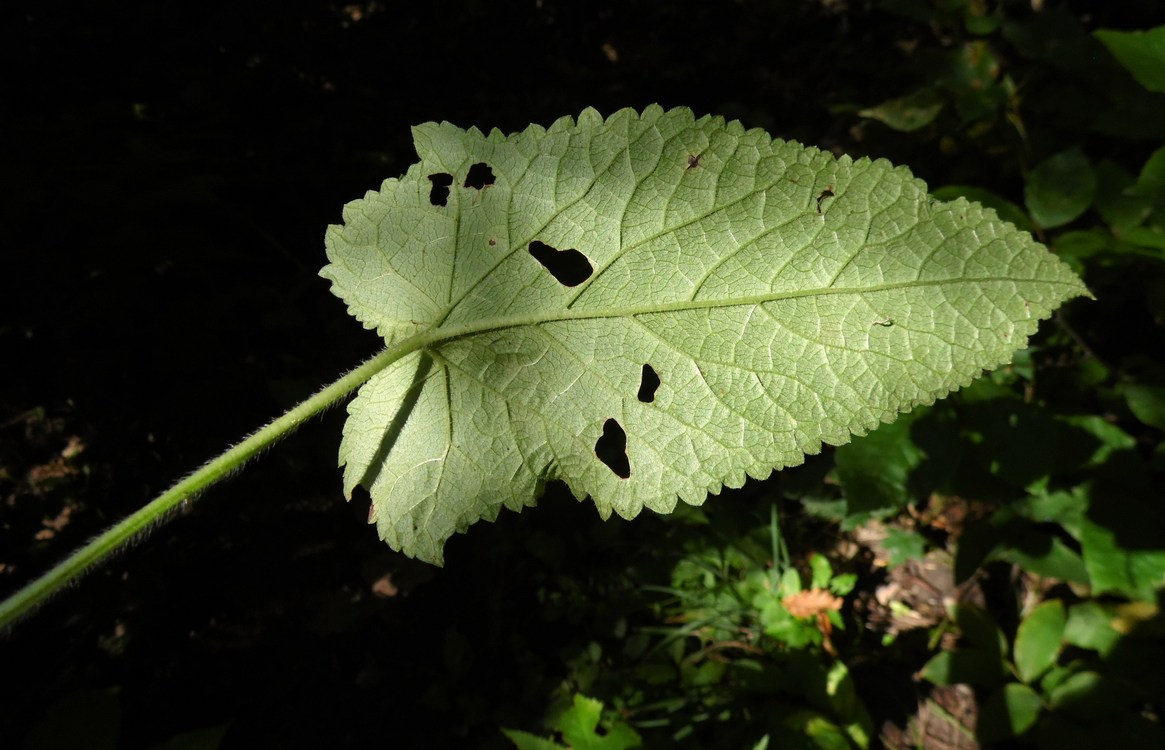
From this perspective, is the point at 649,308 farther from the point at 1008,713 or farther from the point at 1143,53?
the point at 1008,713

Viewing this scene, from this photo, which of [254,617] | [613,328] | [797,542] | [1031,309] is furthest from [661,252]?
[797,542]

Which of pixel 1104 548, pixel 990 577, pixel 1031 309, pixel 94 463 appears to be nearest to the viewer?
pixel 1031 309

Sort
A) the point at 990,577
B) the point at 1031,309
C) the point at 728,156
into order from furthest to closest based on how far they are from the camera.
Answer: the point at 990,577 < the point at 728,156 < the point at 1031,309

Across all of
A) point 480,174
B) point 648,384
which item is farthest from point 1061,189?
point 480,174

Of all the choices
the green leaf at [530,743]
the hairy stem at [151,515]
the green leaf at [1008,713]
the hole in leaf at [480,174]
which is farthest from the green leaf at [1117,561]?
the hairy stem at [151,515]

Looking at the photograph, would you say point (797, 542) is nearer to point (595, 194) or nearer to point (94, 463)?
point (595, 194)

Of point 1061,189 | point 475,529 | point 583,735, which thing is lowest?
point 583,735
